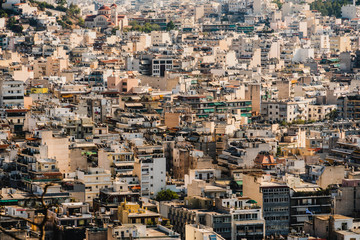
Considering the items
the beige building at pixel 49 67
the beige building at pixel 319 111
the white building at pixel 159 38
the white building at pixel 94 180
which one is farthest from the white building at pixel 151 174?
the white building at pixel 159 38

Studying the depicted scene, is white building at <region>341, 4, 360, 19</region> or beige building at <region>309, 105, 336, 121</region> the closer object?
beige building at <region>309, 105, 336, 121</region>

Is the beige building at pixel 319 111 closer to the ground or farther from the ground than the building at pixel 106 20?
closer to the ground

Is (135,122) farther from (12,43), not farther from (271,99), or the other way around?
(12,43)

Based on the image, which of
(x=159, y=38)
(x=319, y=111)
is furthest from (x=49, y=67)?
(x=159, y=38)

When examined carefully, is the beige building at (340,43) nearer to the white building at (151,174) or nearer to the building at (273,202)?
the white building at (151,174)

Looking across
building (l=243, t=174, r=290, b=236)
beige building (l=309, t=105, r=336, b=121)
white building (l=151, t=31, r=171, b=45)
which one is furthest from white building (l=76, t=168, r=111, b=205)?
white building (l=151, t=31, r=171, b=45)

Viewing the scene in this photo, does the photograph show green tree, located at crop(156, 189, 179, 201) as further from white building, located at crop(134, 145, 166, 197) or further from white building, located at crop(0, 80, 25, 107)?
white building, located at crop(0, 80, 25, 107)

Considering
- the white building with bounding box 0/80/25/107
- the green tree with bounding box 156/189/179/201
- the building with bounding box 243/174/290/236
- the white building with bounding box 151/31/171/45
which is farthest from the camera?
the white building with bounding box 151/31/171/45

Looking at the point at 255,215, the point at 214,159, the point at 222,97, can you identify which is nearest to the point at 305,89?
the point at 222,97

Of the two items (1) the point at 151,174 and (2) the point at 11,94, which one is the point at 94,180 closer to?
(1) the point at 151,174
